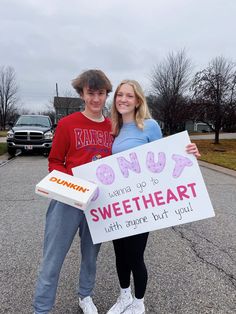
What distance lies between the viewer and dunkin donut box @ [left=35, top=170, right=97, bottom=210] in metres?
2.17

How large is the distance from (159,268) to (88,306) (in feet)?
3.70

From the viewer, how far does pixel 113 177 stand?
99.2 inches

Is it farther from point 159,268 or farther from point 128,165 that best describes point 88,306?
point 128,165

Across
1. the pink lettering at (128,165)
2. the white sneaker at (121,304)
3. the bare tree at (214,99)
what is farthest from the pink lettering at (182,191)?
the bare tree at (214,99)

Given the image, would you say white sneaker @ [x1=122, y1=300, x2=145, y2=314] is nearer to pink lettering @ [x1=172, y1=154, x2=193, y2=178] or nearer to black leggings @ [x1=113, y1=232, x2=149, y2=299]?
black leggings @ [x1=113, y1=232, x2=149, y2=299]

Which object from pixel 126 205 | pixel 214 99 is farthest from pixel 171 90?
pixel 126 205

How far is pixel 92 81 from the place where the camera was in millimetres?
2434

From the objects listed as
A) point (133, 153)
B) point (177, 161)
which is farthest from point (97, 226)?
point (177, 161)

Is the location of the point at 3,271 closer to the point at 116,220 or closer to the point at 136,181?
the point at 116,220

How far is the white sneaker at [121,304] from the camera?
270 cm

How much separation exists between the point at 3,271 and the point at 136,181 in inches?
76.6

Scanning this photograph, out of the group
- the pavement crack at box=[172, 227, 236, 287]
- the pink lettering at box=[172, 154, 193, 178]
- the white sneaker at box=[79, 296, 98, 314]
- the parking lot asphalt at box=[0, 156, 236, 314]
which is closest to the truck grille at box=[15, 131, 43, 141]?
the parking lot asphalt at box=[0, 156, 236, 314]

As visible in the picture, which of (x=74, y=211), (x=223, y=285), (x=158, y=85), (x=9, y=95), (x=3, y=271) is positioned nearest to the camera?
(x=74, y=211)

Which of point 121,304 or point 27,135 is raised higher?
point 121,304
